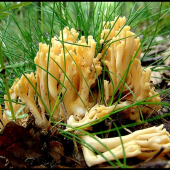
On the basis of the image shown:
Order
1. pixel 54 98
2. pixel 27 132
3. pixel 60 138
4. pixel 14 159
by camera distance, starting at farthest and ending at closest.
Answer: pixel 54 98, pixel 60 138, pixel 27 132, pixel 14 159

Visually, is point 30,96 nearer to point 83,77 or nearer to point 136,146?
point 83,77

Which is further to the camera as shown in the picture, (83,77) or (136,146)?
(83,77)

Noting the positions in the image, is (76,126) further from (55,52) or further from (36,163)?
(55,52)

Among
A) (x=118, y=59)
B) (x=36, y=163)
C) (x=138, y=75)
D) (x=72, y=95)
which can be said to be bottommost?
(x=36, y=163)

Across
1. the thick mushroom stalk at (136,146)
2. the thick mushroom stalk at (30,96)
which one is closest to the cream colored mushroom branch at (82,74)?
the thick mushroom stalk at (30,96)

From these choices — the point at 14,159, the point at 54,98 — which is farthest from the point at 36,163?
the point at 54,98

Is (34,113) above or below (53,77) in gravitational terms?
below

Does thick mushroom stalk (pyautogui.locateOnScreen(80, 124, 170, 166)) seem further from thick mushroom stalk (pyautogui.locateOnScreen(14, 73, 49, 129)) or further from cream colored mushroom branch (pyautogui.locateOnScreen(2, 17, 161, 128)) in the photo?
thick mushroom stalk (pyautogui.locateOnScreen(14, 73, 49, 129))

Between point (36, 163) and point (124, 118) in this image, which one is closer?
point (36, 163)

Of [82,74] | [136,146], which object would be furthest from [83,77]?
[136,146]
